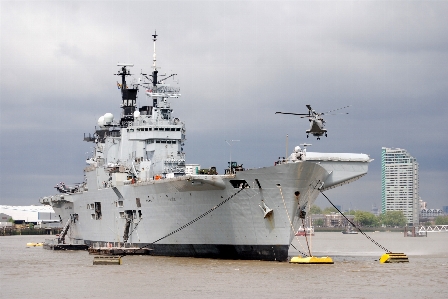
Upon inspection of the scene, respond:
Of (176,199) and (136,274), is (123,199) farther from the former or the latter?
(136,274)

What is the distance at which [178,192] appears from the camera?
1524 inches

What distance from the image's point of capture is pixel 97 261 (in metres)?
37.7

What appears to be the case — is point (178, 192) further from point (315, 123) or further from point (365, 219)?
point (365, 219)

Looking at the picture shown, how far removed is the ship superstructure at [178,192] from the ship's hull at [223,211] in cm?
5

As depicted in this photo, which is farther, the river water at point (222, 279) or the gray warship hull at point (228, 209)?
the gray warship hull at point (228, 209)

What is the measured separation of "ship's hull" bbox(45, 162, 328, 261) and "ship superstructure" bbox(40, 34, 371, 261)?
0.05m

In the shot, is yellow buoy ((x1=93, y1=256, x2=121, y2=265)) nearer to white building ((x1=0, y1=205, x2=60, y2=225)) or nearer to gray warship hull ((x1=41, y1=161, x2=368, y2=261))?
gray warship hull ((x1=41, y1=161, x2=368, y2=261))

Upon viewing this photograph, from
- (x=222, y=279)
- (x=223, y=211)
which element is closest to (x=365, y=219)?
Result: (x=223, y=211)

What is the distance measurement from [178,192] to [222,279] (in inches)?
391

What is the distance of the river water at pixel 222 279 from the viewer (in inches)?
1013

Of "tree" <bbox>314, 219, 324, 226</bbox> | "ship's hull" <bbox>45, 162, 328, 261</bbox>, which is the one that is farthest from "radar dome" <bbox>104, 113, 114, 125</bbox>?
"tree" <bbox>314, 219, 324, 226</bbox>

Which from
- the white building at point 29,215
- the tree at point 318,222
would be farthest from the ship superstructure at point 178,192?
the tree at point 318,222

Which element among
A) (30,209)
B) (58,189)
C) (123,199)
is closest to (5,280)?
(123,199)

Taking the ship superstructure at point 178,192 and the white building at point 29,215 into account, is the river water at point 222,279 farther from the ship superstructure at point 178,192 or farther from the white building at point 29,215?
the white building at point 29,215
